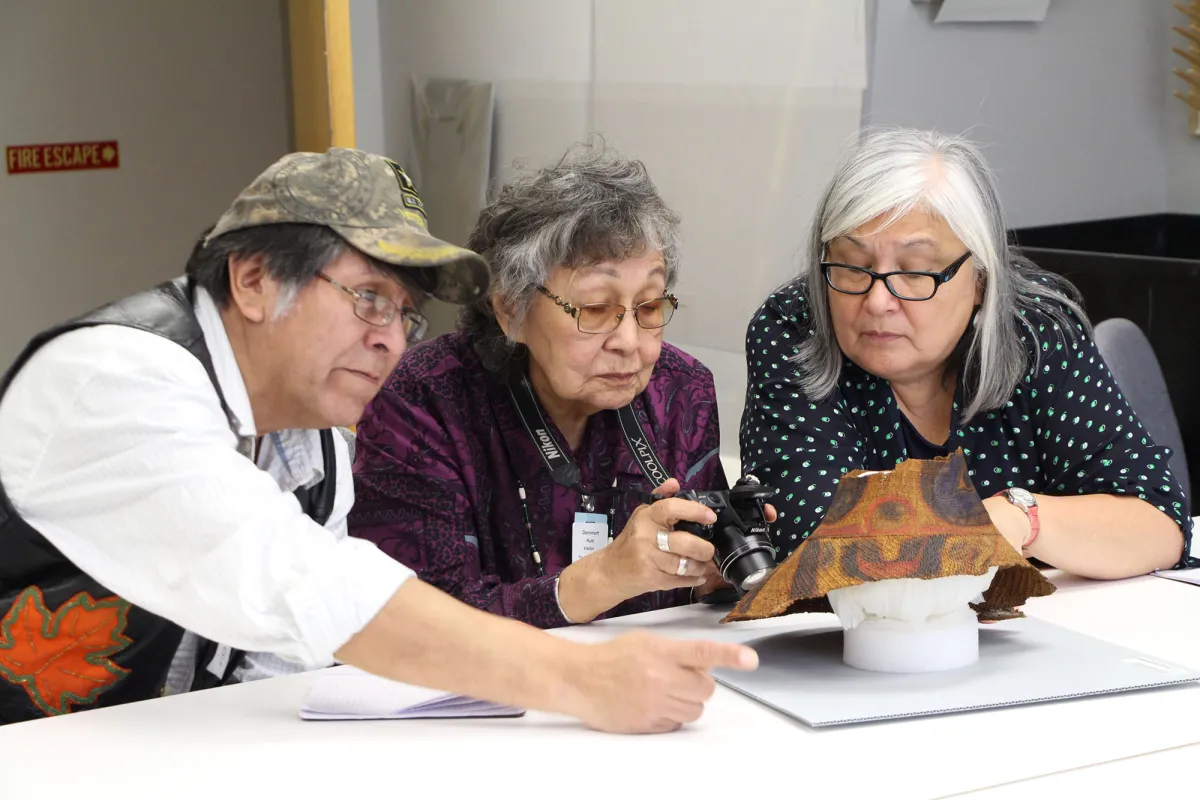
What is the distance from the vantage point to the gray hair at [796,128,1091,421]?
6.47ft

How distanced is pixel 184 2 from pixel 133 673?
4.36 metres

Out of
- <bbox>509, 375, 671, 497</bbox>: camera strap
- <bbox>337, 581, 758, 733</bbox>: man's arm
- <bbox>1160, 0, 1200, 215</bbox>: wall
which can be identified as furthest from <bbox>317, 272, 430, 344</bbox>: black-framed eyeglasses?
<bbox>1160, 0, 1200, 215</bbox>: wall

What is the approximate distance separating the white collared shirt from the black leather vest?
Answer: 0.13 ft

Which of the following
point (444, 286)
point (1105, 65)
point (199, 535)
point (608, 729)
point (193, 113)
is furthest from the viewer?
point (193, 113)

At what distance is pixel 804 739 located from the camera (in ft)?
4.50

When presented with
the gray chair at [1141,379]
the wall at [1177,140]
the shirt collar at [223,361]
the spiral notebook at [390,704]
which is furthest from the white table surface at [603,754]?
the wall at [1177,140]

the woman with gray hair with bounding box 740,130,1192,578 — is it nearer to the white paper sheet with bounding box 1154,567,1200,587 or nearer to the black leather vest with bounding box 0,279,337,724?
the white paper sheet with bounding box 1154,567,1200,587

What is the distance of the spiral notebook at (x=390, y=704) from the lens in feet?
4.76

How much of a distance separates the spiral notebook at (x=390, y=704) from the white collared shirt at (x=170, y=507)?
14cm

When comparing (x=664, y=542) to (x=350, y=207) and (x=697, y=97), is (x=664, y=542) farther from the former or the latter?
(x=697, y=97)

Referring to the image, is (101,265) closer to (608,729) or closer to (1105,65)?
(1105,65)

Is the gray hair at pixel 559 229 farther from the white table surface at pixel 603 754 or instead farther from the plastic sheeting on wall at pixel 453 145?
the plastic sheeting on wall at pixel 453 145

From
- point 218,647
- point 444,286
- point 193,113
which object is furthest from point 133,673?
point 193,113

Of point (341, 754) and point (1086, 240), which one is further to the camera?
point (1086, 240)
